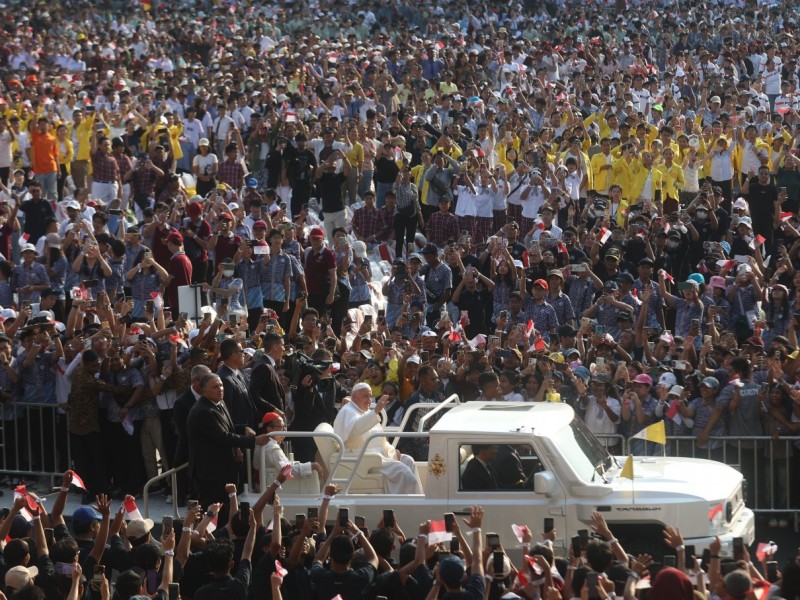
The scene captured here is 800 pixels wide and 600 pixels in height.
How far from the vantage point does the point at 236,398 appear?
43.9 feet

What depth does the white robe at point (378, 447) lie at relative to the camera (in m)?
12.3

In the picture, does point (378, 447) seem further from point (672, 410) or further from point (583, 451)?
point (672, 410)

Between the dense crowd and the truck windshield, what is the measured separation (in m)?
1.26

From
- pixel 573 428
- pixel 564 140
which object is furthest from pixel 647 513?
pixel 564 140

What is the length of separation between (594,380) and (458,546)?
16.3 feet

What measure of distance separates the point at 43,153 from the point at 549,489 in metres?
15.2

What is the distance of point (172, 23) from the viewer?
40188 mm

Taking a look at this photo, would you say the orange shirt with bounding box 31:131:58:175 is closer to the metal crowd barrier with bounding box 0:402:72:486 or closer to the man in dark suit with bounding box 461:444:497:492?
the metal crowd barrier with bounding box 0:402:72:486

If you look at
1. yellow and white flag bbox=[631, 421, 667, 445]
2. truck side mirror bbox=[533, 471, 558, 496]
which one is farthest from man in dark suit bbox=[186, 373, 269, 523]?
yellow and white flag bbox=[631, 421, 667, 445]

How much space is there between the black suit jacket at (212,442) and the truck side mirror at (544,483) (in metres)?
2.30

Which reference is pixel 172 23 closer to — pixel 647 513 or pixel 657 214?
pixel 657 214

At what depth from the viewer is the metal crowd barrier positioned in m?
15.4

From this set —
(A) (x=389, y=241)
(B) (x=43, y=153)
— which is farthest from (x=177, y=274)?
(B) (x=43, y=153)

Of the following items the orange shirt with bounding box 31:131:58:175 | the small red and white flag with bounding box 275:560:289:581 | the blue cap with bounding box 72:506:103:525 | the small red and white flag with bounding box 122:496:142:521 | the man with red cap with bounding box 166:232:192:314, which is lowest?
the small red and white flag with bounding box 275:560:289:581
